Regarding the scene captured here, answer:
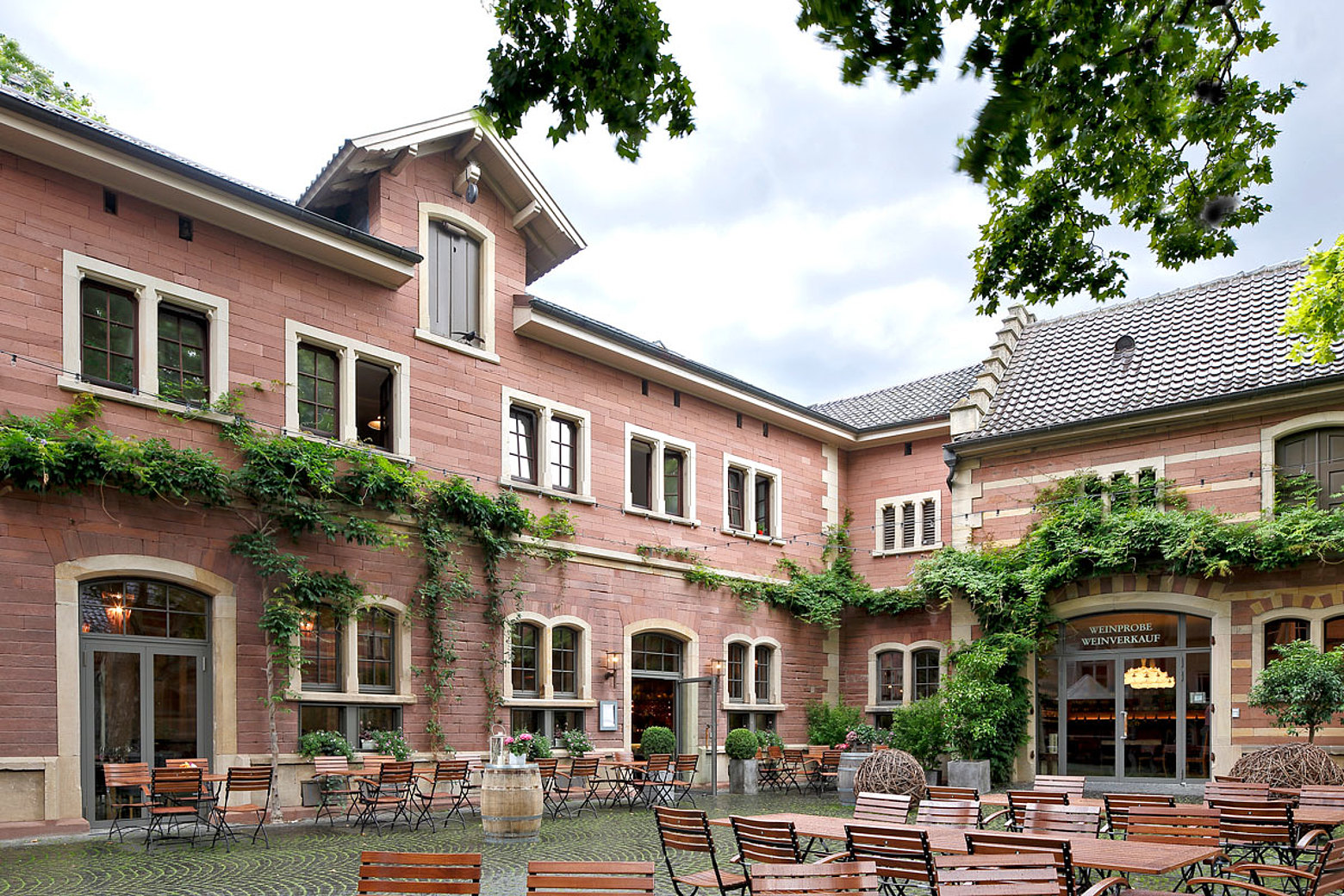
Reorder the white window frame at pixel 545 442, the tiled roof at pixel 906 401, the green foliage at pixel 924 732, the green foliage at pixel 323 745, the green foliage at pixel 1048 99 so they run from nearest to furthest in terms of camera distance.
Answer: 1. the green foliage at pixel 1048 99
2. the green foliage at pixel 323 745
3. the white window frame at pixel 545 442
4. the green foliage at pixel 924 732
5. the tiled roof at pixel 906 401

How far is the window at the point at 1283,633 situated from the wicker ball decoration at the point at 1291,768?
3.32m

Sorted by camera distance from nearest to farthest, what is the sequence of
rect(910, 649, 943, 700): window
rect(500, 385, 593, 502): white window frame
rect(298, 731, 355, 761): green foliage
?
rect(298, 731, 355, 761): green foliage < rect(500, 385, 593, 502): white window frame < rect(910, 649, 943, 700): window

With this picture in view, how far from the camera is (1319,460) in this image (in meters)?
18.4

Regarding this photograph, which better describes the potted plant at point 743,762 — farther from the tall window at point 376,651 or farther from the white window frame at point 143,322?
the white window frame at point 143,322

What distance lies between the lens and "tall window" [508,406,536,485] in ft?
60.1

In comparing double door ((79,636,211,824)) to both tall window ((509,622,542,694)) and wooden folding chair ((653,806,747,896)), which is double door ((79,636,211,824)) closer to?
tall window ((509,622,542,694))

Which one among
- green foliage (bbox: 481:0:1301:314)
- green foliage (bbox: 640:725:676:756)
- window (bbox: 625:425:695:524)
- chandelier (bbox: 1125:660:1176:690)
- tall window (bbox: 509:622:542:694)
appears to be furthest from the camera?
window (bbox: 625:425:695:524)

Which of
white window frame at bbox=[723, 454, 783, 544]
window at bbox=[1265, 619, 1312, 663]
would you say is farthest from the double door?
window at bbox=[1265, 619, 1312, 663]

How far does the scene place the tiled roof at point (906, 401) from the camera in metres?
24.5

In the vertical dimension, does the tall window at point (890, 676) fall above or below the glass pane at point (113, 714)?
below

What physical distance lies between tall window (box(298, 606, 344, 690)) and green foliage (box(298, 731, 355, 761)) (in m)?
0.64

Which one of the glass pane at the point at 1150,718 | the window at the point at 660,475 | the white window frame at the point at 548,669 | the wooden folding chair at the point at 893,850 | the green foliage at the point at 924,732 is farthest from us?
the window at the point at 660,475

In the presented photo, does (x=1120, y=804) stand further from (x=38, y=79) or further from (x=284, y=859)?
(x=38, y=79)

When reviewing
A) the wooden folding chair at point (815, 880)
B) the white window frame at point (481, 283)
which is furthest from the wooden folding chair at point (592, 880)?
the white window frame at point (481, 283)
